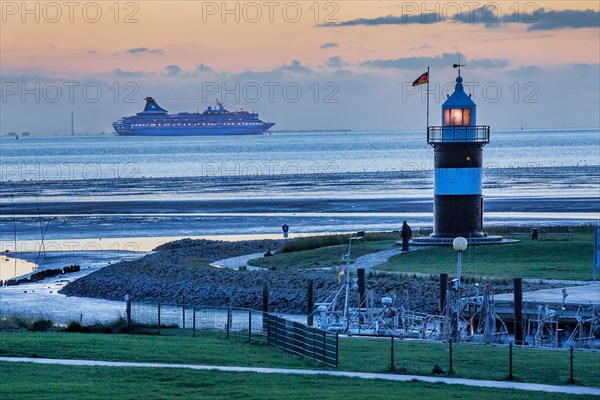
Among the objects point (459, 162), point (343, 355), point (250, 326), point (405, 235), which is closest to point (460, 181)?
point (459, 162)

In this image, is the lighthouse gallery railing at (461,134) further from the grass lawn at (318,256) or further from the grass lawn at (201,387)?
the grass lawn at (201,387)

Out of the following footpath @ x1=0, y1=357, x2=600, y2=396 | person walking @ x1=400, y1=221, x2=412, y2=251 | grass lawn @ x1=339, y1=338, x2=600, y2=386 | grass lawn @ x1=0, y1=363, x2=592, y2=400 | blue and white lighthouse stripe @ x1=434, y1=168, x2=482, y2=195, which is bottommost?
grass lawn @ x1=339, y1=338, x2=600, y2=386

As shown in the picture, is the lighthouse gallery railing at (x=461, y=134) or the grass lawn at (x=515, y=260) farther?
the lighthouse gallery railing at (x=461, y=134)

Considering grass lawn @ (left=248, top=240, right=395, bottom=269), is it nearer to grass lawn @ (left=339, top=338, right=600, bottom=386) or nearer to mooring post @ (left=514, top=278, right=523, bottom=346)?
mooring post @ (left=514, top=278, right=523, bottom=346)

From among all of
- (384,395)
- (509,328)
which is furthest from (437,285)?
(384,395)

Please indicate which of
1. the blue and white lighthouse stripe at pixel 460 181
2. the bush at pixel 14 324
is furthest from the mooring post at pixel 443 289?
the blue and white lighthouse stripe at pixel 460 181

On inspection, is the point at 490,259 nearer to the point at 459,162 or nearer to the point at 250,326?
the point at 459,162

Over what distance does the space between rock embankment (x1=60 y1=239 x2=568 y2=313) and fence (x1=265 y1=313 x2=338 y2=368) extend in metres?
7.64

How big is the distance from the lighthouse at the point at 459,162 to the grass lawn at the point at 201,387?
→ 24152 millimetres

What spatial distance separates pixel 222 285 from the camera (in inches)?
1624

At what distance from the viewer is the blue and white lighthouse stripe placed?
4419cm

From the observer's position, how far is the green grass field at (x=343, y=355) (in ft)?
72.9

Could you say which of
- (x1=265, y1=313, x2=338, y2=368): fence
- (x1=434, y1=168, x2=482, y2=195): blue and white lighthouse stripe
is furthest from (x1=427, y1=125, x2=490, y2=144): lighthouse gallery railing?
(x1=265, y1=313, x2=338, y2=368): fence

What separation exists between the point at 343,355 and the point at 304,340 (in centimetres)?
85
